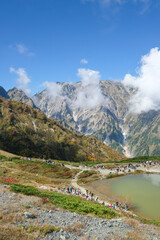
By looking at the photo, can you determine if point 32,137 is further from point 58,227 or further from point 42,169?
point 58,227

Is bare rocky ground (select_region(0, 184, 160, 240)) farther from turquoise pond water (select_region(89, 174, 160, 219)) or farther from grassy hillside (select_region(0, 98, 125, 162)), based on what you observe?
grassy hillside (select_region(0, 98, 125, 162))

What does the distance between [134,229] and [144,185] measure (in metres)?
38.4

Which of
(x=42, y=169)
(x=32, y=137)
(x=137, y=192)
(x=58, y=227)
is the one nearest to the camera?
(x=58, y=227)

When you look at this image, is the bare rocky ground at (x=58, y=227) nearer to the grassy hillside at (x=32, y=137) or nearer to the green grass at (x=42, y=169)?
the green grass at (x=42, y=169)

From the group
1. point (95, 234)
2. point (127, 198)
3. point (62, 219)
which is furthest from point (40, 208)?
point (127, 198)

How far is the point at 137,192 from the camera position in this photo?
144 ft

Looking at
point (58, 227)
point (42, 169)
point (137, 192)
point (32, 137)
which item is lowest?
point (137, 192)

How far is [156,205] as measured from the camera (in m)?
34.8

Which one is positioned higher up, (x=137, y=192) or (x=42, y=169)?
(x=42, y=169)

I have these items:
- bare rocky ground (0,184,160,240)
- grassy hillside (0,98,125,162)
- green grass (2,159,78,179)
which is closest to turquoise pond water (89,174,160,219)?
green grass (2,159,78,179)

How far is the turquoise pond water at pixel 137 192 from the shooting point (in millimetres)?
33531

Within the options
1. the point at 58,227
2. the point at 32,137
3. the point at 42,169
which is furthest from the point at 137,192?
the point at 32,137

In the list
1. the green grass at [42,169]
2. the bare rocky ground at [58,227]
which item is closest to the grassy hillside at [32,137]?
the green grass at [42,169]

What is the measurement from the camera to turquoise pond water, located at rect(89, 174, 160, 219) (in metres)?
33.5
